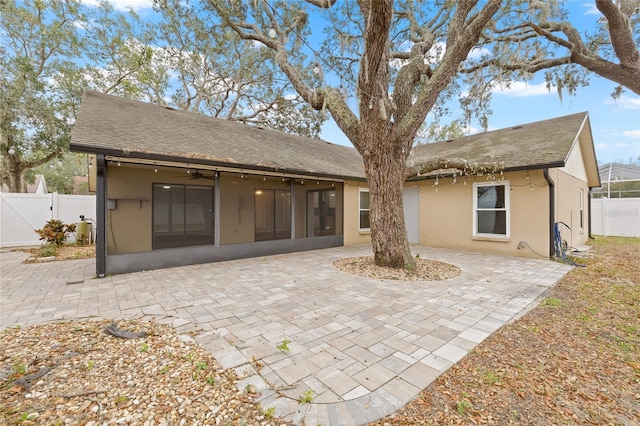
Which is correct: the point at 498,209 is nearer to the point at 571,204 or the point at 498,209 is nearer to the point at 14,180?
the point at 571,204

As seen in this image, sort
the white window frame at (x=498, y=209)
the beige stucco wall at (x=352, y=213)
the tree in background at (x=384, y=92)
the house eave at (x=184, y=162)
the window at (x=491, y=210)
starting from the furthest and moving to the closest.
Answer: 1. the beige stucco wall at (x=352, y=213)
2. the window at (x=491, y=210)
3. the white window frame at (x=498, y=209)
4. the house eave at (x=184, y=162)
5. the tree in background at (x=384, y=92)

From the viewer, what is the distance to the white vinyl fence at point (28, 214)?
8805 millimetres

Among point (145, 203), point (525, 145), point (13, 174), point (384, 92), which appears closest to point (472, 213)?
point (525, 145)

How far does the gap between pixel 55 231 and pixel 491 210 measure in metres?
14.1

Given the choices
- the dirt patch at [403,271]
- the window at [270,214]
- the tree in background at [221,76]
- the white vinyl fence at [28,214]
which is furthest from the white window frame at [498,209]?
the white vinyl fence at [28,214]

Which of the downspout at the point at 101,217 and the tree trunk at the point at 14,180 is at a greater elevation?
the tree trunk at the point at 14,180

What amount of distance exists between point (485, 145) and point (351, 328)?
970 centimetres

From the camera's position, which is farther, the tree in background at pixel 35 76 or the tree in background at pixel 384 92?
the tree in background at pixel 35 76

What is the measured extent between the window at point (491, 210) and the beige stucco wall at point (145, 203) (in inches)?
255

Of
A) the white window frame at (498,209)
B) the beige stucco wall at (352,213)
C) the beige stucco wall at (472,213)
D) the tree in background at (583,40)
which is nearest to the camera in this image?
the tree in background at (583,40)

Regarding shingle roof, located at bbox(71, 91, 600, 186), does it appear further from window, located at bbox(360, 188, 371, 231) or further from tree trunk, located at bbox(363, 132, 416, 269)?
tree trunk, located at bbox(363, 132, 416, 269)

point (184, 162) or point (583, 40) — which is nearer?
point (184, 162)

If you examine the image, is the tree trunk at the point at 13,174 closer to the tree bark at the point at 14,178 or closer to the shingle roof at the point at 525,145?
the tree bark at the point at 14,178

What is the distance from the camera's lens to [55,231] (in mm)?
8836
